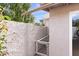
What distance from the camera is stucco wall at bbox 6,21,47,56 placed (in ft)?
16.2

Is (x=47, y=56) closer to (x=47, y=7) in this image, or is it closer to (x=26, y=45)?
(x=26, y=45)

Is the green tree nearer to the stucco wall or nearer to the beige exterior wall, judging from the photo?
the stucco wall

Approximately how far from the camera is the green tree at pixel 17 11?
4938mm

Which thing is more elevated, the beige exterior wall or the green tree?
the green tree

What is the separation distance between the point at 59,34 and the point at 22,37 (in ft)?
2.86

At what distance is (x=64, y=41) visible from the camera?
5.02m

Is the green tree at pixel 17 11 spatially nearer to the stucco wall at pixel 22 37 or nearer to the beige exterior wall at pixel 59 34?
the stucco wall at pixel 22 37

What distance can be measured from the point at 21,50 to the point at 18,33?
401mm

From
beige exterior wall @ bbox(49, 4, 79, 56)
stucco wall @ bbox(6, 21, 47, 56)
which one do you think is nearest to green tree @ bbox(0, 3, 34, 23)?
stucco wall @ bbox(6, 21, 47, 56)

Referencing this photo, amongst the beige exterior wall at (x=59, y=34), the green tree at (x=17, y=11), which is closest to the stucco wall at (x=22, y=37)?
the green tree at (x=17, y=11)

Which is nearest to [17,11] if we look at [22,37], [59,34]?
[22,37]

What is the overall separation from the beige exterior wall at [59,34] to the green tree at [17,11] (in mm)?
540

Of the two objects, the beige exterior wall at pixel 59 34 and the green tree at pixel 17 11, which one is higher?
the green tree at pixel 17 11

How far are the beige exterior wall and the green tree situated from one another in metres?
0.54
